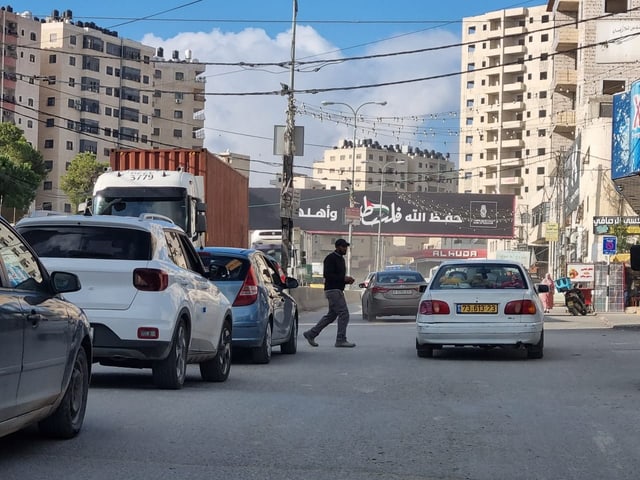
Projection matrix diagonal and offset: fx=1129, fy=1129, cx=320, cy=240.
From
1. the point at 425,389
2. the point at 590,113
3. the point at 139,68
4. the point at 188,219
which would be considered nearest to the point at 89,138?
the point at 139,68

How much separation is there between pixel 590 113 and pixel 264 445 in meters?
50.7

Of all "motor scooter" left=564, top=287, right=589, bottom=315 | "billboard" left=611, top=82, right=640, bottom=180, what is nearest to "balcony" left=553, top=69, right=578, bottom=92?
"billboard" left=611, top=82, right=640, bottom=180

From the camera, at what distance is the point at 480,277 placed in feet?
55.6

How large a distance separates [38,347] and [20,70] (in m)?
106

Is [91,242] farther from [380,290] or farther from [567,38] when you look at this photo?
[567,38]

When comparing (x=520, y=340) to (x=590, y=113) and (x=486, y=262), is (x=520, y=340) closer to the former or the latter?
(x=486, y=262)

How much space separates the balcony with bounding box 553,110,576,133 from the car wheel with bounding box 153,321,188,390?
6158cm

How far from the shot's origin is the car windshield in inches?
661

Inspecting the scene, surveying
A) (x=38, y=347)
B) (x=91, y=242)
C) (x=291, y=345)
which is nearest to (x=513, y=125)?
(x=291, y=345)

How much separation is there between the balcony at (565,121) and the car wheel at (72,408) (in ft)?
213

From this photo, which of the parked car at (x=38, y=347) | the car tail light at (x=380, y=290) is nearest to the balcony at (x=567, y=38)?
the car tail light at (x=380, y=290)

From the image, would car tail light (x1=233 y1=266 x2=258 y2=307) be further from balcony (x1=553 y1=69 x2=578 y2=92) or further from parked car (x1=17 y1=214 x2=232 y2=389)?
balcony (x1=553 y1=69 x2=578 y2=92)

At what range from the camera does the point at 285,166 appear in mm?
37031

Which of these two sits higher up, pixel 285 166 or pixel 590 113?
pixel 590 113
